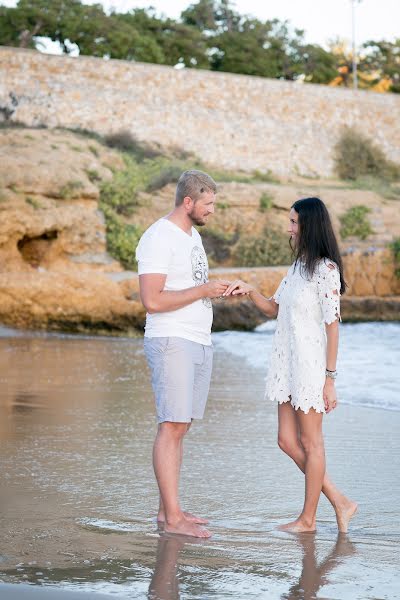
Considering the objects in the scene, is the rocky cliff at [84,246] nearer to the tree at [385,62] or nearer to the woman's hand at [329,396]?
the woman's hand at [329,396]

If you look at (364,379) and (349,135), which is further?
(349,135)

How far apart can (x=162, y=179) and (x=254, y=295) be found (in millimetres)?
19604

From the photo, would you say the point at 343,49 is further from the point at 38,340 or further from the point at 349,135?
the point at 38,340

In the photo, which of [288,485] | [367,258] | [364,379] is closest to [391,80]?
[367,258]

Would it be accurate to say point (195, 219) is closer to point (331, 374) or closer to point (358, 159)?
point (331, 374)

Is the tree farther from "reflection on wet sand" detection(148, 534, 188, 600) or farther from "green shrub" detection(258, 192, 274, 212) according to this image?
"reflection on wet sand" detection(148, 534, 188, 600)

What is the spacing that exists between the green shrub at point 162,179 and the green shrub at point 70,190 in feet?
→ 15.8

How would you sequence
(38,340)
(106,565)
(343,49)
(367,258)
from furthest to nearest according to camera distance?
(343,49), (367,258), (38,340), (106,565)

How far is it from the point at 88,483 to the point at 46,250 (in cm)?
1346

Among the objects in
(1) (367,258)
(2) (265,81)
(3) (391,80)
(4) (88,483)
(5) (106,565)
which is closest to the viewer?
(5) (106,565)

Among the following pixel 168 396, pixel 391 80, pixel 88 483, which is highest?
pixel 391 80

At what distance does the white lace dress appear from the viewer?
14.7 feet

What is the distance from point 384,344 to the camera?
14.5 metres

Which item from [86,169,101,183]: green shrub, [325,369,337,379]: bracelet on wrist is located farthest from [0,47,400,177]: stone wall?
[325,369,337,379]: bracelet on wrist
